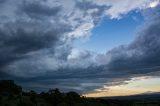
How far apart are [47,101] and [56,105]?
234 inches

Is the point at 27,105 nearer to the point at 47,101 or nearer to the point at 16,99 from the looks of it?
the point at 16,99

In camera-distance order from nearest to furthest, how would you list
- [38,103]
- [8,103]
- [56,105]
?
[8,103] → [38,103] → [56,105]

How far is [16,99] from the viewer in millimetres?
171750

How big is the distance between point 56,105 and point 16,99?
31510 mm

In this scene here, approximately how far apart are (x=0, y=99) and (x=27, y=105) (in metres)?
14.8

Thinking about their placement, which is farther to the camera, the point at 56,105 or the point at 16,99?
the point at 56,105

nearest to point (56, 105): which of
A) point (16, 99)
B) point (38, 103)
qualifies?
point (38, 103)

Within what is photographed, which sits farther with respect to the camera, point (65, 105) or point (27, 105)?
point (65, 105)

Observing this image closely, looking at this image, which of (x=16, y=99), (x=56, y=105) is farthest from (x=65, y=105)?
(x=16, y=99)

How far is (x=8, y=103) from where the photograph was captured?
162 meters

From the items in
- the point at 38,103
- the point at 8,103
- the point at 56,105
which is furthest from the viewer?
the point at 56,105

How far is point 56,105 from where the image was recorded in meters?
196

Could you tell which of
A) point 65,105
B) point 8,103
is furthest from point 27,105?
point 65,105

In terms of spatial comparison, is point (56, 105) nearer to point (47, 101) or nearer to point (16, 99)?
point (47, 101)
